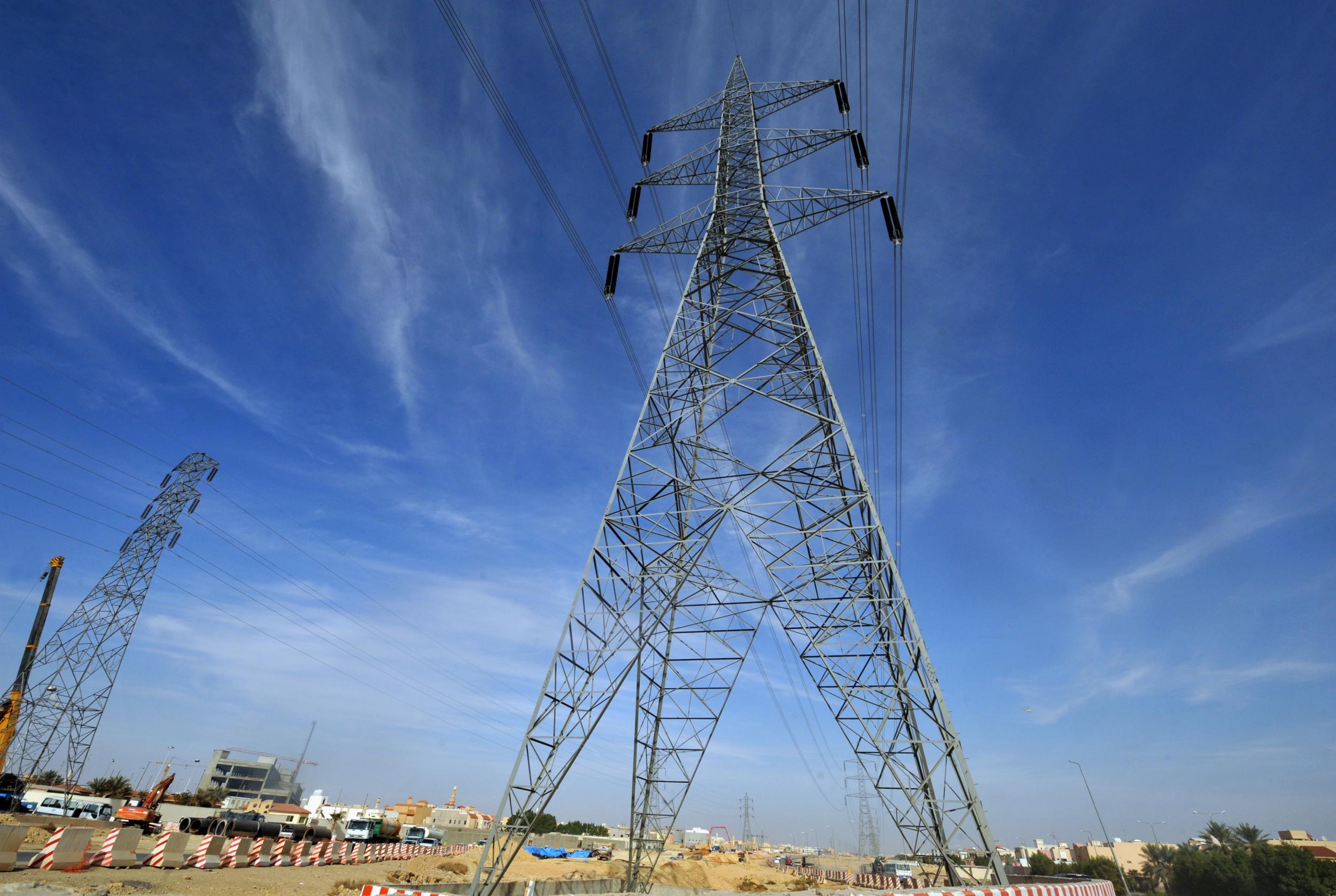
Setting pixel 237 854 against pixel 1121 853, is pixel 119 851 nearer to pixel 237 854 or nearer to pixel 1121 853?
pixel 237 854

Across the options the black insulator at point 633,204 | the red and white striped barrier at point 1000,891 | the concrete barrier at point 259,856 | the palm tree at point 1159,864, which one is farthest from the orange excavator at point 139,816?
the palm tree at point 1159,864

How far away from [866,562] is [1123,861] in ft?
349

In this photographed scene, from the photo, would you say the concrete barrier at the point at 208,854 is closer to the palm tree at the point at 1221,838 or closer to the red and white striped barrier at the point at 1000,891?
the red and white striped barrier at the point at 1000,891

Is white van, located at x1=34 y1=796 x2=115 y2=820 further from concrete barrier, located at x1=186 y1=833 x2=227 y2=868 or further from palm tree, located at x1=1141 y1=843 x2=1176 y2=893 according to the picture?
palm tree, located at x1=1141 y1=843 x2=1176 y2=893

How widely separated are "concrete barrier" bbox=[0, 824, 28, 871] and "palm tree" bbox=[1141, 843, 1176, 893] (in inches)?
2776

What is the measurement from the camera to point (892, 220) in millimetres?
18141

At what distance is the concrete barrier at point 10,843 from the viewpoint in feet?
46.0

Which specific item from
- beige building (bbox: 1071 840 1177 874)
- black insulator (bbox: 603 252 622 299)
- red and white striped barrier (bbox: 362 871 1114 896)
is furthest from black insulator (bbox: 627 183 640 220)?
beige building (bbox: 1071 840 1177 874)

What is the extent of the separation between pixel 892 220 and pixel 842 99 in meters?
7.54

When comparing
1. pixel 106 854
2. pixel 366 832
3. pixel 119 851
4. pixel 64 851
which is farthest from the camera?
pixel 366 832

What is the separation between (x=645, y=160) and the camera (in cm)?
2327

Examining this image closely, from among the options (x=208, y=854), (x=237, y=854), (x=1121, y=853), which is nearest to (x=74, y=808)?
(x=208, y=854)

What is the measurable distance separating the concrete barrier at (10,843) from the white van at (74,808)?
19776 millimetres

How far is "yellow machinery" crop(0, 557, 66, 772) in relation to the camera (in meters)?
32.1
